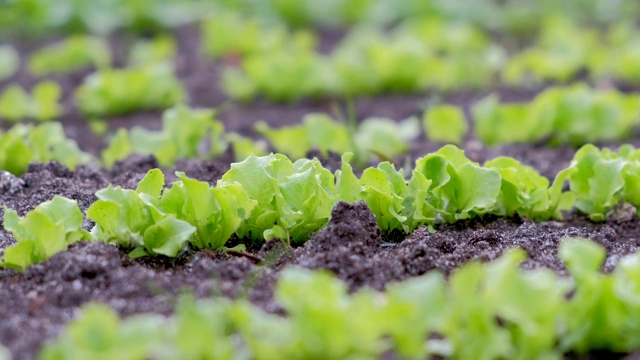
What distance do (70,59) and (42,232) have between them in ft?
11.6

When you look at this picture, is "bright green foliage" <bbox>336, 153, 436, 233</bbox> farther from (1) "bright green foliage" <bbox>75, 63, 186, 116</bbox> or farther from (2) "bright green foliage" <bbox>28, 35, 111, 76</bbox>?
(2) "bright green foliage" <bbox>28, 35, 111, 76</bbox>

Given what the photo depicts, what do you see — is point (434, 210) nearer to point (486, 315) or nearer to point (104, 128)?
point (486, 315)

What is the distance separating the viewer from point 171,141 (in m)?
3.64

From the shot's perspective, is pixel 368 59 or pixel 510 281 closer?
pixel 510 281

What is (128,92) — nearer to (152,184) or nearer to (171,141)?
(171,141)

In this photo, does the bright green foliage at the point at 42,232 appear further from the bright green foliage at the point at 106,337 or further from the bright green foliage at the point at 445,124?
the bright green foliage at the point at 445,124

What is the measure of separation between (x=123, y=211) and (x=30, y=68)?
366 centimetres

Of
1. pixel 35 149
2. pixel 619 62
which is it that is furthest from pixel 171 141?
pixel 619 62

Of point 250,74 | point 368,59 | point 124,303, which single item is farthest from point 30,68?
point 124,303

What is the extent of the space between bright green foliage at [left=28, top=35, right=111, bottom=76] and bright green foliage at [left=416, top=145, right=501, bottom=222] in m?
3.39

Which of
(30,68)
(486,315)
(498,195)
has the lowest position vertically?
(30,68)

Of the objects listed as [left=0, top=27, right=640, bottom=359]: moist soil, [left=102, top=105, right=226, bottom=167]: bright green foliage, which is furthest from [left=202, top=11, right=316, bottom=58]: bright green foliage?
[left=0, top=27, right=640, bottom=359]: moist soil

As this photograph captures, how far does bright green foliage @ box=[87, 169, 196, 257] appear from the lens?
7.63ft

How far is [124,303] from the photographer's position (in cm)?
206
